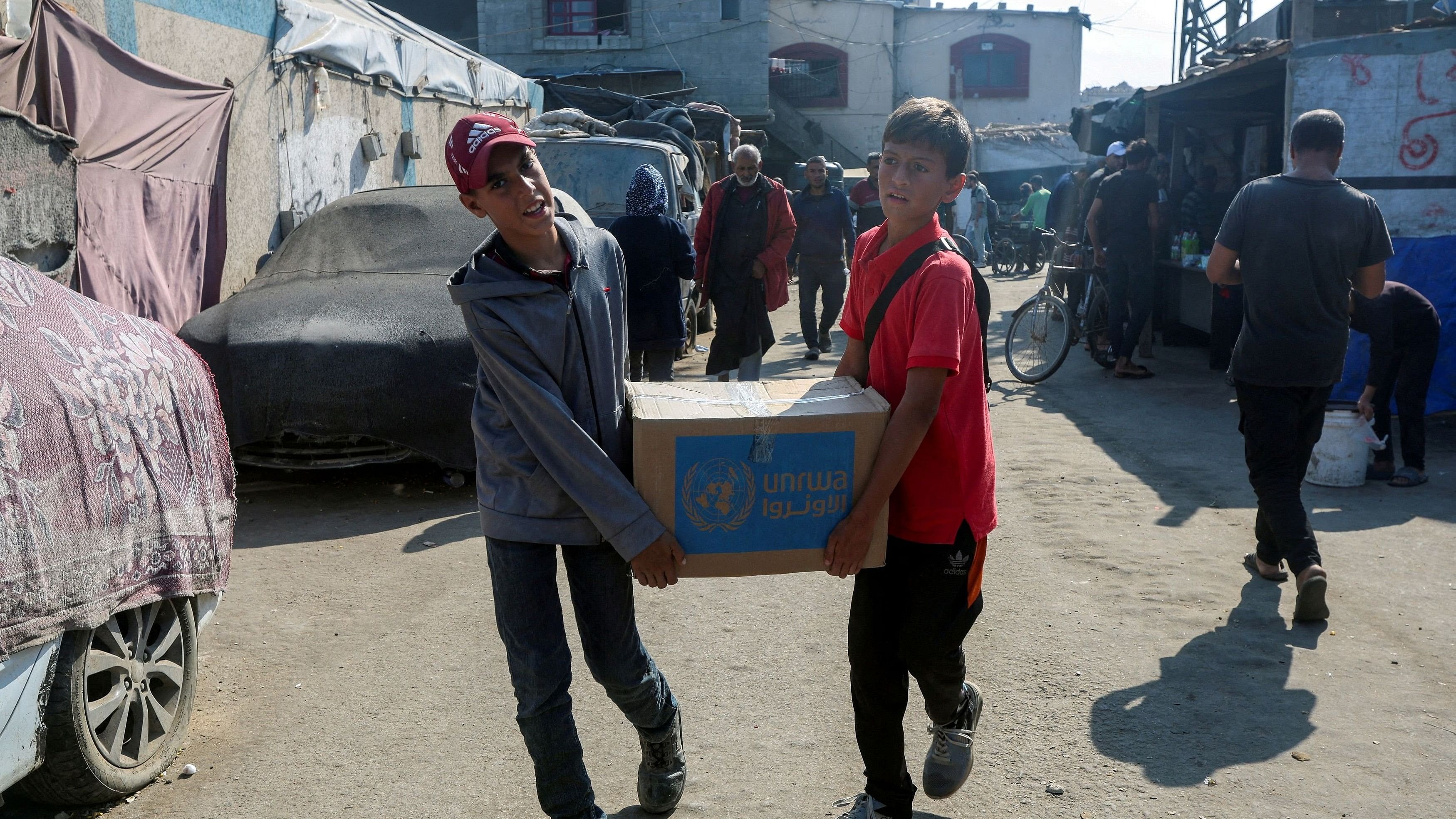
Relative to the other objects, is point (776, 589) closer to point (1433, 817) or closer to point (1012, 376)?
point (1433, 817)

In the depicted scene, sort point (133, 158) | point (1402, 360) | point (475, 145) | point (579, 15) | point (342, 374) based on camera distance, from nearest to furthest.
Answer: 1. point (475, 145)
2. point (342, 374)
3. point (1402, 360)
4. point (133, 158)
5. point (579, 15)

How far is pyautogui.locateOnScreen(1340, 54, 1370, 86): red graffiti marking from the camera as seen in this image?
816 cm

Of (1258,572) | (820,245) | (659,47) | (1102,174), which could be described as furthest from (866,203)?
(659,47)

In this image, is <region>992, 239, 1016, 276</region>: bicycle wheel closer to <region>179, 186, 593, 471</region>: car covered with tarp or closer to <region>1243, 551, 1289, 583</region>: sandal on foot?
<region>179, 186, 593, 471</region>: car covered with tarp

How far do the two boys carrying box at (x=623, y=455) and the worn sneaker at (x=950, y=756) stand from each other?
0.18 metres

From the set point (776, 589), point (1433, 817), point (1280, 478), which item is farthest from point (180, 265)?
point (1433, 817)

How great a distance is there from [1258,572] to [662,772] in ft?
10.4

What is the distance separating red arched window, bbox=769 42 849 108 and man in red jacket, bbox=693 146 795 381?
32.4 m

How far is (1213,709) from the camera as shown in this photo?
3781 millimetres

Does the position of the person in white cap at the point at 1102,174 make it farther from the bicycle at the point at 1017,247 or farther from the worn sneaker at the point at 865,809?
the bicycle at the point at 1017,247

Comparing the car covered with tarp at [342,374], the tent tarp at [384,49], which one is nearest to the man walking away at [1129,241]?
the car covered with tarp at [342,374]

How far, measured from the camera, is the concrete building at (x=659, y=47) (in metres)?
31.9

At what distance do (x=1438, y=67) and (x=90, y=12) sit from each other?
887 cm

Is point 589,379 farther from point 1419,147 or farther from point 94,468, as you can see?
point 1419,147
